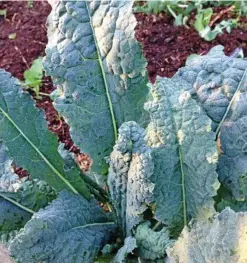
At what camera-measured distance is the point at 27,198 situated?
1.41m

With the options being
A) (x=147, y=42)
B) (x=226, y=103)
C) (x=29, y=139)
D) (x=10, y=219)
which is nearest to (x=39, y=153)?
(x=29, y=139)

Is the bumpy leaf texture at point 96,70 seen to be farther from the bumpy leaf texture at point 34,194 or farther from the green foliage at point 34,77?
the green foliage at point 34,77

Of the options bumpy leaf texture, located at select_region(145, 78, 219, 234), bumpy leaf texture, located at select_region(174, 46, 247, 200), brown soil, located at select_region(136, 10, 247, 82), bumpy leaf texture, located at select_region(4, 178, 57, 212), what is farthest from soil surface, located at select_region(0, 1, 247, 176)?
bumpy leaf texture, located at select_region(145, 78, 219, 234)

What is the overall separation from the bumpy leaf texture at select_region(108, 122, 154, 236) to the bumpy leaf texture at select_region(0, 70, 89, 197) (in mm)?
135

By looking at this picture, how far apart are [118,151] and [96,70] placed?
260 mm

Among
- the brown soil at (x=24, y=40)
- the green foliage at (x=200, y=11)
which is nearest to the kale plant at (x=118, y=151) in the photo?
the brown soil at (x=24, y=40)

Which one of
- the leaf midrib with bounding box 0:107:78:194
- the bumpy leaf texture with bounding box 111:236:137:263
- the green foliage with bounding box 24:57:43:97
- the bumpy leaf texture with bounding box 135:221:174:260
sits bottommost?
the green foliage with bounding box 24:57:43:97

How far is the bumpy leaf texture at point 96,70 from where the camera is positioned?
136 cm

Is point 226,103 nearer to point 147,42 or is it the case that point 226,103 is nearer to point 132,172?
point 132,172

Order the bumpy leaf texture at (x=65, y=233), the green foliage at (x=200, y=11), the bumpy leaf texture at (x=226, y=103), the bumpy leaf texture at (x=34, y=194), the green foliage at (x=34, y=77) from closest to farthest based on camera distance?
the bumpy leaf texture at (x=65, y=233) → the bumpy leaf texture at (x=226, y=103) → the bumpy leaf texture at (x=34, y=194) → the green foliage at (x=34, y=77) → the green foliage at (x=200, y=11)

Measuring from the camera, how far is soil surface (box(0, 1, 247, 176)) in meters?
2.32

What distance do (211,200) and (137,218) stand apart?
16 centimetres

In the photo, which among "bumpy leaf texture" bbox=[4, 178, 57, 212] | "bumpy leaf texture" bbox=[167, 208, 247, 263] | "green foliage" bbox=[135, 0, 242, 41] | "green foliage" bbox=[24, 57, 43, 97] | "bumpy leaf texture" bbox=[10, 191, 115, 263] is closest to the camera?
"bumpy leaf texture" bbox=[167, 208, 247, 263]

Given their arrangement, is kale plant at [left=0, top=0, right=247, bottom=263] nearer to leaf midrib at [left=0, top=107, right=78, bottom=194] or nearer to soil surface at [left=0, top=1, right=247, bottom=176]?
leaf midrib at [left=0, top=107, right=78, bottom=194]
